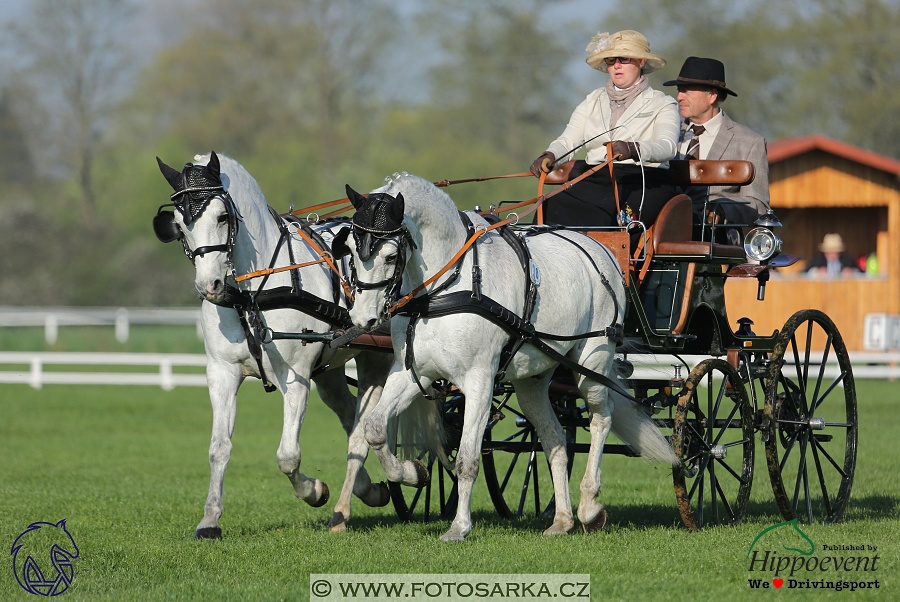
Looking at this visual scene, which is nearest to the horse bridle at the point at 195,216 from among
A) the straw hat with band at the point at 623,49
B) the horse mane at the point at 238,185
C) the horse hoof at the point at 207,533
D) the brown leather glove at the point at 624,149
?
the horse mane at the point at 238,185

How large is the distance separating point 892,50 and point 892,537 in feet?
93.0

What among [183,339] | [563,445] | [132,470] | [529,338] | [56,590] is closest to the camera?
[56,590]

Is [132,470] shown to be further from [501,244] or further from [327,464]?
[501,244]

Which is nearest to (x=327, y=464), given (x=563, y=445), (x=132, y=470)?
(x=132, y=470)

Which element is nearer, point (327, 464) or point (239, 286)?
point (239, 286)

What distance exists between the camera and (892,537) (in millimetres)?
6125

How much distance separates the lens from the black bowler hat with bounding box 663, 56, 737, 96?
771 cm

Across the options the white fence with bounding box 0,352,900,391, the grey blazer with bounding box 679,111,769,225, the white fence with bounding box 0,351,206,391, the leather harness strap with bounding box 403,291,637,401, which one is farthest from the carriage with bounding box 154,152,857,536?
the white fence with bounding box 0,351,206,391

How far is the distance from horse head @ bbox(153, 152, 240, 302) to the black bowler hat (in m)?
3.58

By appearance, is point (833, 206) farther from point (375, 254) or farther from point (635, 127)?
point (375, 254)

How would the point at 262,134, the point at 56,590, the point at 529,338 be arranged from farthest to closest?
the point at 262,134
the point at 529,338
the point at 56,590

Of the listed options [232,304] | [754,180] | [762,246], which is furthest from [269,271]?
[754,180]

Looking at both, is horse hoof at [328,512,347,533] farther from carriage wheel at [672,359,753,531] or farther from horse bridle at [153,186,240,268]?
carriage wheel at [672,359,753,531]

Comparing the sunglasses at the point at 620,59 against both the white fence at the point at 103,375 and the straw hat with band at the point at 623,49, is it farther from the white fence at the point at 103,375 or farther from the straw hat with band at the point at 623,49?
the white fence at the point at 103,375
